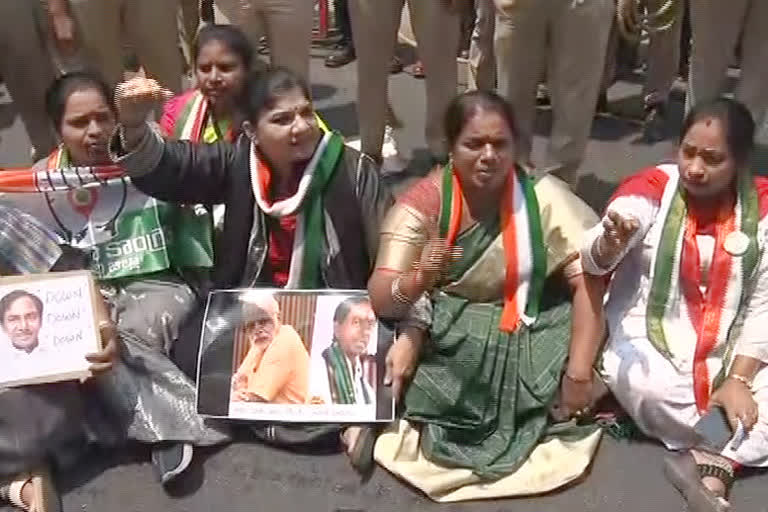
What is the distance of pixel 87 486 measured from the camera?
2332mm

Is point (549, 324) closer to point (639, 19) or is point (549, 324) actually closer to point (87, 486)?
point (87, 486)

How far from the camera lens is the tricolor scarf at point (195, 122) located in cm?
283

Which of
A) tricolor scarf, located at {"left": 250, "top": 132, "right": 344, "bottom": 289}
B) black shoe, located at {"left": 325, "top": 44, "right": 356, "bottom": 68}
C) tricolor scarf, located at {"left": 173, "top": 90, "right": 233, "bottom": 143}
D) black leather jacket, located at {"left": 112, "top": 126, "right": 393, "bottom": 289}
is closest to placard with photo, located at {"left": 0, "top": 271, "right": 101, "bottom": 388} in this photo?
black leather jacket, located at {"left": 112, "top": 126, "right": 393, "bottom": 289}

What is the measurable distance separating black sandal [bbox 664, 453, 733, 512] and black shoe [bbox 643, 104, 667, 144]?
6.00ft

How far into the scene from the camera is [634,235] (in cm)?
224

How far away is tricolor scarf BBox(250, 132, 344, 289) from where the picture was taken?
2432 mm

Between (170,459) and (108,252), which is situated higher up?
(108,252)

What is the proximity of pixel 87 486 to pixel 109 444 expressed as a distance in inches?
4.5

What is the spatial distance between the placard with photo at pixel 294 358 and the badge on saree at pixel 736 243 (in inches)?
32.7

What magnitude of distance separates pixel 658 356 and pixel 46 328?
4.76 feet

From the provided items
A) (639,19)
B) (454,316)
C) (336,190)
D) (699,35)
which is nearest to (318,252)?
(336,190)

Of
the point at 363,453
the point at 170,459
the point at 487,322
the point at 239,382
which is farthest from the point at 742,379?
the point at 170,459

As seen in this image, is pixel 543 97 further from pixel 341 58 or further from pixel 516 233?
pixel 516 233

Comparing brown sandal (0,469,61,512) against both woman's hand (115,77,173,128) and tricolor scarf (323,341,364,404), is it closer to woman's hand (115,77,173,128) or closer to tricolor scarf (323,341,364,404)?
tricolor scarf (323,341,364,404)
